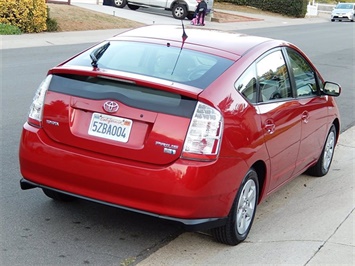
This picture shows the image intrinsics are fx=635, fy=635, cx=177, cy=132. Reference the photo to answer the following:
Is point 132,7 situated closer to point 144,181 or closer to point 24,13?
point 24,13

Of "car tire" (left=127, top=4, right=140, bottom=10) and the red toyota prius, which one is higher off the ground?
the red toyota prius

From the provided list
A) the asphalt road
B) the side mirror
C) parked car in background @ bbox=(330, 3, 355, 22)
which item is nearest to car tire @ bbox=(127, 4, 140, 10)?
parked car in background @ bbox=(330, 3, 355, 22)

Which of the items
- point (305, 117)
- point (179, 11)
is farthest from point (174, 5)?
point (305, 117)

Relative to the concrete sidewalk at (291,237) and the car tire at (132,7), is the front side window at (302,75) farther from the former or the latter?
the car tire at (132,7)

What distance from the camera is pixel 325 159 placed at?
23.4 feet

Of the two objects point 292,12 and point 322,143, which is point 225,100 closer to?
point 322,143

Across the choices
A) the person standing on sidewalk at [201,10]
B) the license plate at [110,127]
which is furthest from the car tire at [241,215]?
the person standing on sidewalk at [201,10]

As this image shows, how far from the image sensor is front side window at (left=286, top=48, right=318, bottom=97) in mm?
6102

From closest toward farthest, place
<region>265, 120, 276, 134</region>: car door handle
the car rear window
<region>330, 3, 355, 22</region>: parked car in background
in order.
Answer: the car rear window, <region>265, 120, 276, 134</region>: car door handle, <region>330, 3, 355, 22</region>: parked car in background

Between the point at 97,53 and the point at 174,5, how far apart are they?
29.3 meters

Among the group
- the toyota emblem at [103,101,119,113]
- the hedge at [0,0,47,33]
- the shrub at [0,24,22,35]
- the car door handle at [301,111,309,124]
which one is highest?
the toyota emblem at [103,101,119,113]

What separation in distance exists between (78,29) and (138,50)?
18.5 metres

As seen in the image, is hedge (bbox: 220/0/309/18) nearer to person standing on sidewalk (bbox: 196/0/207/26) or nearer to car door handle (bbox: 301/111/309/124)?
person standing on sidewalk (bbox: 196/0/207/26)

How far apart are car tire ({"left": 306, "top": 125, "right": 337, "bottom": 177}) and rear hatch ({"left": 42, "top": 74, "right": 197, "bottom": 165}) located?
2.94 m
